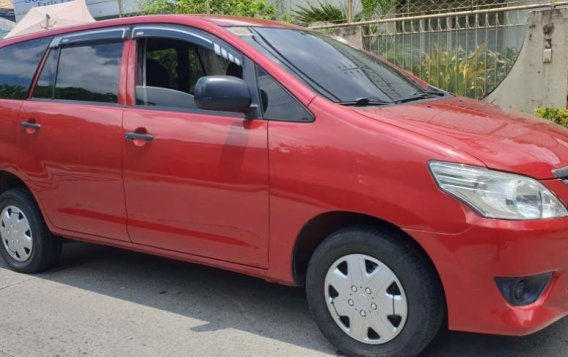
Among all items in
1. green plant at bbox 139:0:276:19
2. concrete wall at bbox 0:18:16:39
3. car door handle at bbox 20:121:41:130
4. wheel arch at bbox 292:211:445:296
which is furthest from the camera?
concrete wall at bbox 0:18:16:39

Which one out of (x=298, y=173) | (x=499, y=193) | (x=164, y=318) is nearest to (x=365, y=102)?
(x=298, y=173)

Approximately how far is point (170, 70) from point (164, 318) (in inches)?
63.8

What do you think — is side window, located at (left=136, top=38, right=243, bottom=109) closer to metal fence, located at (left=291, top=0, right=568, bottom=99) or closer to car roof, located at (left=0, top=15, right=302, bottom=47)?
car roof, located at (left=0, top=15, right=302, bottom=47)

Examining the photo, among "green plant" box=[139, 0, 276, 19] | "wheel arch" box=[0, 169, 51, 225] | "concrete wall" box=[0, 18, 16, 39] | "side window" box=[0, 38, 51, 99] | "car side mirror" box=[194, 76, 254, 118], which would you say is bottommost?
"wheel arch" box=[0, 169, 51, 225]

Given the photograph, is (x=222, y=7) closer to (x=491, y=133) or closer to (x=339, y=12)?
(x=339, y=12)

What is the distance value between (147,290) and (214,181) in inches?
53.3

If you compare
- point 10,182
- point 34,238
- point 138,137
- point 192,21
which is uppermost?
point 192,21

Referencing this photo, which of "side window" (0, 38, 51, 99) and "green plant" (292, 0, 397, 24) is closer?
"side window" (0, 38, 51, 99)

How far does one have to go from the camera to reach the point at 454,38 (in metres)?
8.27

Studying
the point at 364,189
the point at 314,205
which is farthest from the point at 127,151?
the point at 364,189

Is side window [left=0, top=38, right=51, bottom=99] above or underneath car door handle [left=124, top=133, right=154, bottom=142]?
above

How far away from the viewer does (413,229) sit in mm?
2963

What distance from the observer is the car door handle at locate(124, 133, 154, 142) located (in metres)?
3.92

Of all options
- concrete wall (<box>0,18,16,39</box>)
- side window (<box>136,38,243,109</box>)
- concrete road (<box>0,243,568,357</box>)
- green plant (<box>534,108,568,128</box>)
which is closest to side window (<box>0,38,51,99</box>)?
side window (<box>136,38,243,109</box>)
